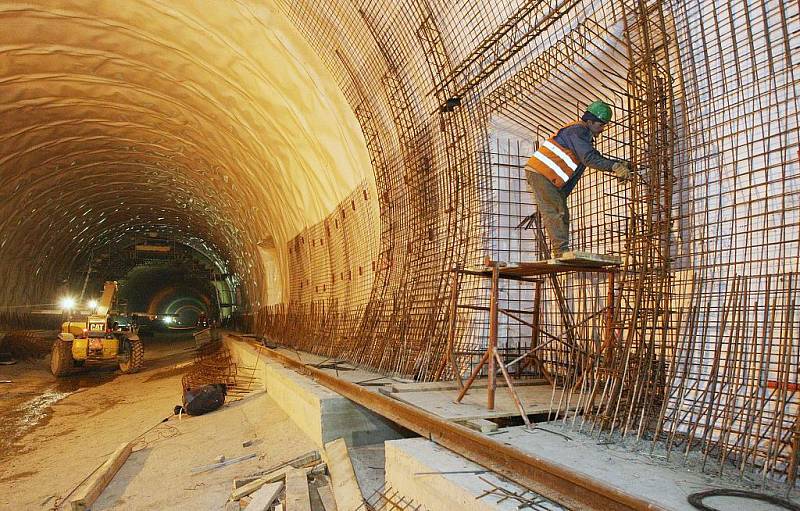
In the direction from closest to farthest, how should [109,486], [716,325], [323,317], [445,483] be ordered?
[445,483] → [716,325] → [109,486] → [323,317]

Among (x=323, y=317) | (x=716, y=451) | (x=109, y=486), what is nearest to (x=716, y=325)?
(x=716, y=451)

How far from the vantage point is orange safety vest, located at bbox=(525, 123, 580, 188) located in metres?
4.31

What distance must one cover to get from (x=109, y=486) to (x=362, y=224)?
5464 mm

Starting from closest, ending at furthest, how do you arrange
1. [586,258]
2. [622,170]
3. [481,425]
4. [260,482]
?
[481,425] → [586,258] → [622,170] → [260,482]

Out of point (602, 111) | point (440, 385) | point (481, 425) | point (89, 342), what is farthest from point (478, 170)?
point (89, 342)

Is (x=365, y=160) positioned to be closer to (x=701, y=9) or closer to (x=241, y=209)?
(x=701, y=9)

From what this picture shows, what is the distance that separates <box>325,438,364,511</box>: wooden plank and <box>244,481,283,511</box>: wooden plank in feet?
1.63

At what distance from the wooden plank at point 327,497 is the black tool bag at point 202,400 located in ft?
14.9

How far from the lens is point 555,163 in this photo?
434 centimetres

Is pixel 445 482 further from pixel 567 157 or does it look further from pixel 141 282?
pixel 141 282

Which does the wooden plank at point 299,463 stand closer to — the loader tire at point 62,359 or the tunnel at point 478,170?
the tunnel at point 478,170

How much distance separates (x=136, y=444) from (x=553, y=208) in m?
6.54

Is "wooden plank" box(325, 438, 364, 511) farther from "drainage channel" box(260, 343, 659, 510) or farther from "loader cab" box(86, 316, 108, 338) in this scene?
"loader cab" box(86, 316, 108, 338)

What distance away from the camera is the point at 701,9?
3936 mm
